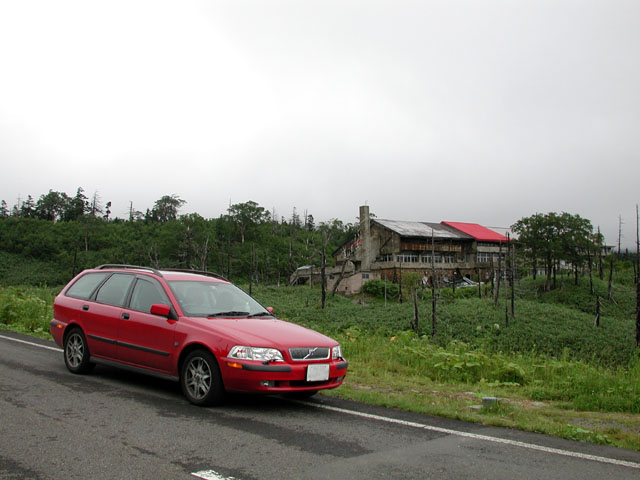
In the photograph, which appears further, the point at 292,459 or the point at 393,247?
the point at 393,247

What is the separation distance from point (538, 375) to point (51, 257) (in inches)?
3020

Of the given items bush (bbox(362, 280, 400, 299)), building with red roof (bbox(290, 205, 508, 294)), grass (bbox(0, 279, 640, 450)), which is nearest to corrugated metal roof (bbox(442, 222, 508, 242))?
building with red roof (bbox(290, 205, 508, 294))

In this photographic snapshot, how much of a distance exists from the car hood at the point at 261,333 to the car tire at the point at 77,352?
7.91 feet

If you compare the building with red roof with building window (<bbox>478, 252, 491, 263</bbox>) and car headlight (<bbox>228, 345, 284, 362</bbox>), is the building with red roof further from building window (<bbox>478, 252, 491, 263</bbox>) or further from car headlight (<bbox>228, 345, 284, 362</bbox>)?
car headlight (<bbox>228, 345, 284, 362</bbox>)

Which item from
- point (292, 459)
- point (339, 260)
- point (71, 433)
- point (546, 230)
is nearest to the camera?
point (292, 459)

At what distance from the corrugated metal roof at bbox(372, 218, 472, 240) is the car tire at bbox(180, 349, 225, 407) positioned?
5932 centimetres

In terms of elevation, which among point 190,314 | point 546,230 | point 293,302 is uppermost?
point 546,230

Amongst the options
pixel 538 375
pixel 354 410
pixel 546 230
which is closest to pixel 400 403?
pixel 354 410

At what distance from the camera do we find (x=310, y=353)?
253 inches

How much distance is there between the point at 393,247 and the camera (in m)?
65.2

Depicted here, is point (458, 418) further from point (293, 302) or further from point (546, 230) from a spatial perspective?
point (546, 230)

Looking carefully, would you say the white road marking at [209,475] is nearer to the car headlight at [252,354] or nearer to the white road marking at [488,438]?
the car headlight at [252,354]

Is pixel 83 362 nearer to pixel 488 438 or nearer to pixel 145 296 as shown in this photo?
pixel 145 296

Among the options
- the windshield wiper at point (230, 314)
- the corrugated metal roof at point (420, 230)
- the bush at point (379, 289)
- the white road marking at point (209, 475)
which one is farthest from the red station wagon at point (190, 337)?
the corrugated metal roof at point (420, 230)
